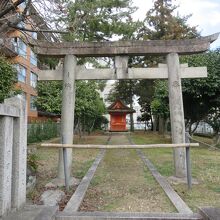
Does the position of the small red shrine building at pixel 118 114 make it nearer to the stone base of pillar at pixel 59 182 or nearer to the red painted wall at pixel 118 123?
the red painted wall at pixel 118 123

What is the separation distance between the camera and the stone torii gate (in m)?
8.73

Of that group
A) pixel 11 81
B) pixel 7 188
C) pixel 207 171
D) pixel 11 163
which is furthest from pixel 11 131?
pixel 11 81

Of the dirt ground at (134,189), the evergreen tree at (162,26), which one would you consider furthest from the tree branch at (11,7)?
the evergreen tree at (162,26)

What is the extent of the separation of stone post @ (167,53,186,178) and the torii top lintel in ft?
0.96

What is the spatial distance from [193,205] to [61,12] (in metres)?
4.68

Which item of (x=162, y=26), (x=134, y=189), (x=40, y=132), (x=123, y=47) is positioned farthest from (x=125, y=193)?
(x=162, y=26)

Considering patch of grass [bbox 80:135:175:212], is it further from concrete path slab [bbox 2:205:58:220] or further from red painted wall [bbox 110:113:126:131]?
red painted wall [bbox 110:113:126:131]

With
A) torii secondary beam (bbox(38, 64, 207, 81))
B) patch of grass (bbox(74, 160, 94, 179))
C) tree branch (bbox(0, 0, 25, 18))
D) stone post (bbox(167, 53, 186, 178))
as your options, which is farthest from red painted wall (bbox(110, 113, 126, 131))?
tree branch (bbox(0, 0, 25, 18))

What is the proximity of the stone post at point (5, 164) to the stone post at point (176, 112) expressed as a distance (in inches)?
201

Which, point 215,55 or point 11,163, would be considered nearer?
point 11,163

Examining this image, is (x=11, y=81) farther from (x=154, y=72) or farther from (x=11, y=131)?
(x=11, y=131)

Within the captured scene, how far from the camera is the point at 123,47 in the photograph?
8.80 m

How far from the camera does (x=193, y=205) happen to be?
20.0 feet

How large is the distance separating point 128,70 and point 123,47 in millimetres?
600
